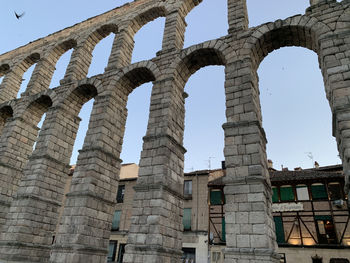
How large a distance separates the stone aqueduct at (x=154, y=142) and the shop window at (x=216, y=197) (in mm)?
10646

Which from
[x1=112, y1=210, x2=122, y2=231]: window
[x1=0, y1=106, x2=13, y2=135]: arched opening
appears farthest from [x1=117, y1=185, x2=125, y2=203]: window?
[x1=0, y1=106, x2=13, y2=135]: arched opening

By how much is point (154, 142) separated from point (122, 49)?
687 centimetres

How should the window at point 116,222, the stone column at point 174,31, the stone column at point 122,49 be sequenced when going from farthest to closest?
the window at point 116,222
the stone column at point 122,49
the stone column at point 174,31

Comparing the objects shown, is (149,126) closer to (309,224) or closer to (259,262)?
(259,262)

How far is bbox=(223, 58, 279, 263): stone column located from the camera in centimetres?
689

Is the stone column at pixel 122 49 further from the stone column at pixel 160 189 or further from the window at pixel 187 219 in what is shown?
the window at pixel 187 219

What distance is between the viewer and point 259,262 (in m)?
6.62

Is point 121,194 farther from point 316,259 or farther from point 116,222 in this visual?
point 316,259

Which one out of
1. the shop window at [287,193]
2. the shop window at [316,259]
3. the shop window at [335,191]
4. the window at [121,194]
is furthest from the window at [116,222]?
the shop window at [335,191]

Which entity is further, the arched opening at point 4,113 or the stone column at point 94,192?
the arched opening at point 4,113

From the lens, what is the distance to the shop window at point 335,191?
17.8 meters

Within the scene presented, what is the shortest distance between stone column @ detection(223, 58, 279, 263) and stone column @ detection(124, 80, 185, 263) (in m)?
1.98

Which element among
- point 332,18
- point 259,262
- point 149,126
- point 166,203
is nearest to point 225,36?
point 332,18

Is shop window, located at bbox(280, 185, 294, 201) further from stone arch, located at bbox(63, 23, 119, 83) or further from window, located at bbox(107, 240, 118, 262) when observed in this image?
stone arch, located at bbox(63, 23, 119, 83)
